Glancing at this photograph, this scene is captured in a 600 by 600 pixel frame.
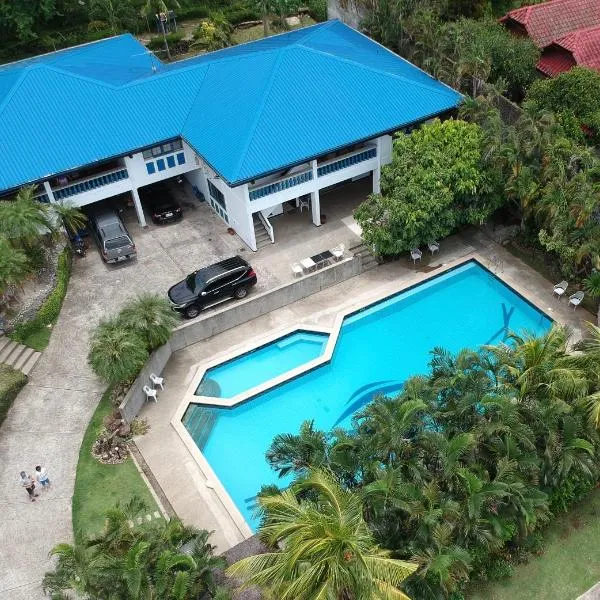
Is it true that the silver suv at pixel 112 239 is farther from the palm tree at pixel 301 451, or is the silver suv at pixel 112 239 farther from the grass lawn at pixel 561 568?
the grass lawn at pixel 561 568

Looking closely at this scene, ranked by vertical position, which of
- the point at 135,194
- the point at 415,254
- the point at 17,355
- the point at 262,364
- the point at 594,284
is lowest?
the point at 262,364

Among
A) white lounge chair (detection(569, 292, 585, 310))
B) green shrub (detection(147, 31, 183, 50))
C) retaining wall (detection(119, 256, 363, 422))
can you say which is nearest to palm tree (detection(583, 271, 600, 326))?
white lounge chair (detection(569, 292, 585, 310))

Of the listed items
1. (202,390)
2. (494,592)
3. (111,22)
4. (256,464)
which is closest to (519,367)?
(494,592)

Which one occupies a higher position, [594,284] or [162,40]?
[162,40]

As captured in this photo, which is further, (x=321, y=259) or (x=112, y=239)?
(x=112, y=239)

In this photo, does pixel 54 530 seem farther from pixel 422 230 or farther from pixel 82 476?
pixel 422 230

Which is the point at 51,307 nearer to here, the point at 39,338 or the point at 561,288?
the point at 39,338

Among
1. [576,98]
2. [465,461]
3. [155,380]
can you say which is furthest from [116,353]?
[576,98]
